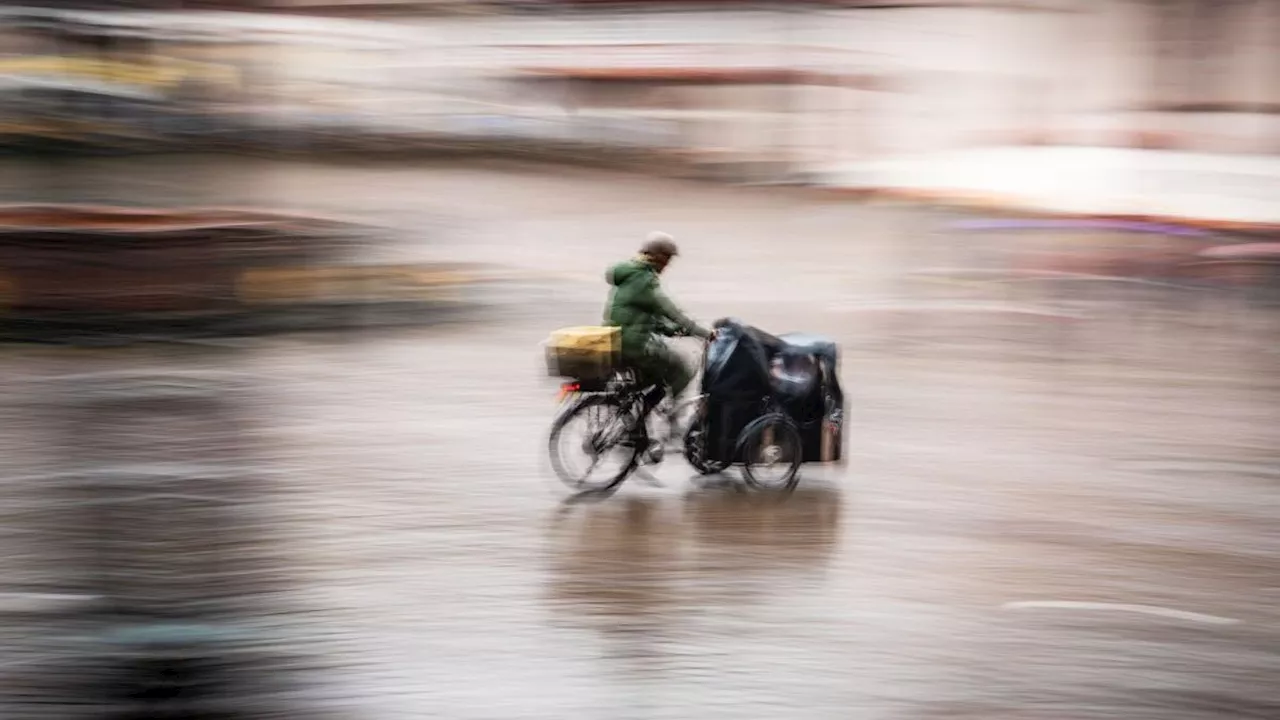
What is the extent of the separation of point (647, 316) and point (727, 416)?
80 centimetres

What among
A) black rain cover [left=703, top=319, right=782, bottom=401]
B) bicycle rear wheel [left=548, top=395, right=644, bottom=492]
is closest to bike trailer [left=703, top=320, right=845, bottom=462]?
black rain cover [left=703, top=319, right=782, bottom=401]

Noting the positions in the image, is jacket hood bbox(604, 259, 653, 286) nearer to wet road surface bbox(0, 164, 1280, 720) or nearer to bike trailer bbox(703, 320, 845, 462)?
bike trailer bbox(703, 320, 845, 462)

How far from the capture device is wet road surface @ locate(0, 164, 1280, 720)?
6.80 m

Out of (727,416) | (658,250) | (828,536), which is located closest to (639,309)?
(658,250)

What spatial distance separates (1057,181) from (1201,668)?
74.9ft

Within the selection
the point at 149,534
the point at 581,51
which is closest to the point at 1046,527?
the point at 149,534

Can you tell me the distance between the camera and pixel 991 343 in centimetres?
1716

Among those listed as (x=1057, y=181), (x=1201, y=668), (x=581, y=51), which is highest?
(x=581, y=51)

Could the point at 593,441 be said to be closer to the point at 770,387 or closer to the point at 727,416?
the point at 727,416

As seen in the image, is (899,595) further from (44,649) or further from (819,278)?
(819,278)

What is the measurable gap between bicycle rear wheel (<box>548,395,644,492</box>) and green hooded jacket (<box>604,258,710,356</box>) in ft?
1.43

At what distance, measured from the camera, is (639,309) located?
9938 millimetres

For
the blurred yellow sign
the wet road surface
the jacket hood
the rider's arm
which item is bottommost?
the wet road surface

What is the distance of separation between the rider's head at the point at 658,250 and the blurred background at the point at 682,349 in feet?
4.70
